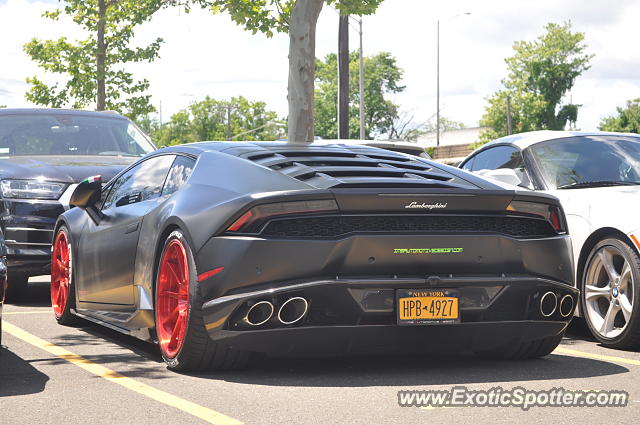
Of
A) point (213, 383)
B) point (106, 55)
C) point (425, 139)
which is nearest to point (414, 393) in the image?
point (213, 383)

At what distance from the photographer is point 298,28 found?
14.4 m

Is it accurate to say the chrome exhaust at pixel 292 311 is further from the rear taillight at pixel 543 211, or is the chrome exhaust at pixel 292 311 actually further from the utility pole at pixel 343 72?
the utility pole at pixel 343 72

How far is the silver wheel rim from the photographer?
703 cm

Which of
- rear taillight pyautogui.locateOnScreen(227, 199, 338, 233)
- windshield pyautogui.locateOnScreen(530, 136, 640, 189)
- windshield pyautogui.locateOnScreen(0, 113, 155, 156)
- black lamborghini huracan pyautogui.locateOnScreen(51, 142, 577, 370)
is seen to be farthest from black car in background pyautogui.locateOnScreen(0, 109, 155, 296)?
rear taillight pyautogui.locateOnScreen(227, 199, 338, 233)

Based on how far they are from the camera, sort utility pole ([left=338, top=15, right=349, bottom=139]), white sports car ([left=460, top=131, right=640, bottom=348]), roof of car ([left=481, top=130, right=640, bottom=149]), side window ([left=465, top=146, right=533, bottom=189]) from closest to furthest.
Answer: white sports car ([left=460, top=131, right=640, bottom=348])
side window ([left=465, top=146, right=533, bottom=189])
roof of car ([left=481, top=130, right=640, bottom=149])
utility pole ([left=338, top=15, right=349, bottom=139])

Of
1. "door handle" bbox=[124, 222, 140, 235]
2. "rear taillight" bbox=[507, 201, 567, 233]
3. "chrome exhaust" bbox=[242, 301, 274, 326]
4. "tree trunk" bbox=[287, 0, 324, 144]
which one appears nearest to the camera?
"chrome exhaust" bbox=[242, 301, 274, 326]

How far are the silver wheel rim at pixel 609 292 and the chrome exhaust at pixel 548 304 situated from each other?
1.10 meters

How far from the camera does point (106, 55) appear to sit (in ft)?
102

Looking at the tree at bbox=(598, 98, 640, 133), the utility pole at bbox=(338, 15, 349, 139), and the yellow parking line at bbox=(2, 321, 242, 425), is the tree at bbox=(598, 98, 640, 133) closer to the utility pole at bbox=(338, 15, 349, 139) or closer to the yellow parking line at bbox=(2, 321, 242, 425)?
the utility pole at bbox=(338, 15, 349, 139)

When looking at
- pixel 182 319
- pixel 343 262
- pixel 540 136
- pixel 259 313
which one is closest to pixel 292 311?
pixel 259 313

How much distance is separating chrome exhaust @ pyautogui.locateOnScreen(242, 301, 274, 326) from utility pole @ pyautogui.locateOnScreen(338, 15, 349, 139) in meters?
17.8

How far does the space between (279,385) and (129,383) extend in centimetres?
81

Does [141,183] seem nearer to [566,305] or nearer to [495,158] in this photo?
[566,305]

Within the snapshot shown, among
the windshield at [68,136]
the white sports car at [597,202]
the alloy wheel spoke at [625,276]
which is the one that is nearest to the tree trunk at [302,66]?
the windshield at [68,136]
